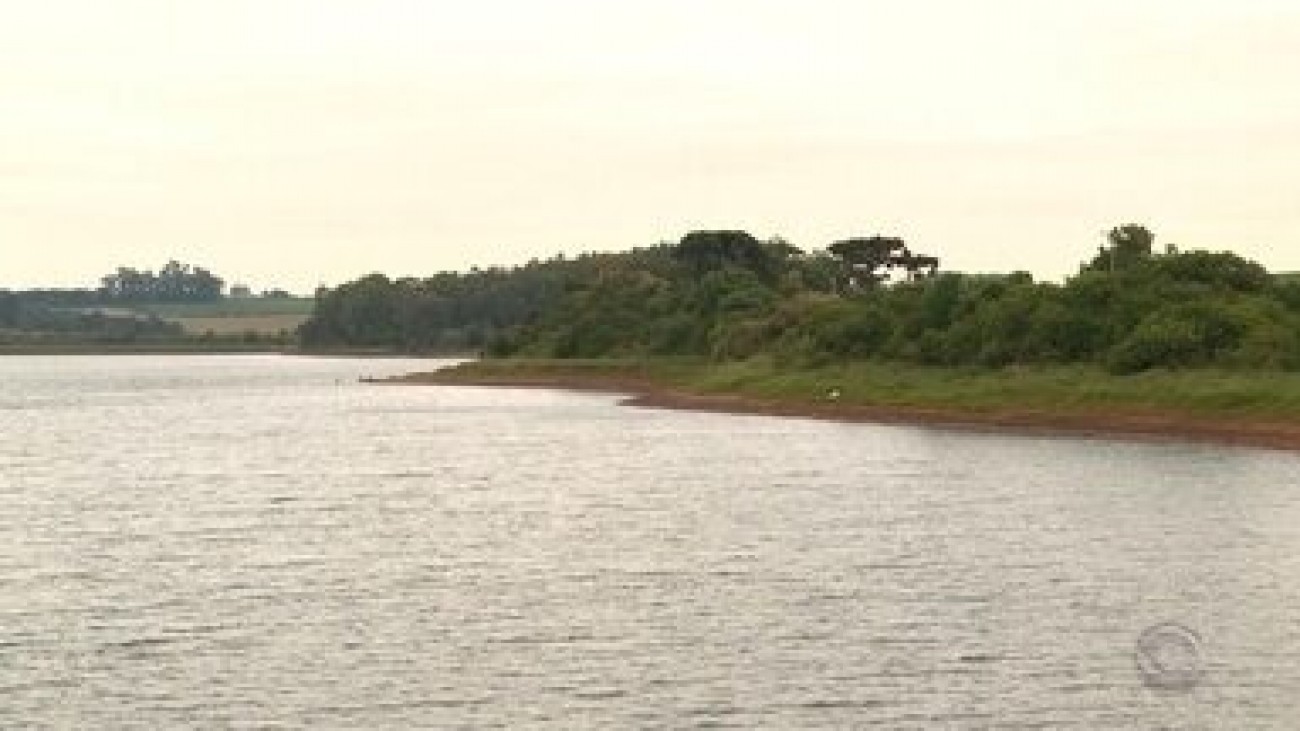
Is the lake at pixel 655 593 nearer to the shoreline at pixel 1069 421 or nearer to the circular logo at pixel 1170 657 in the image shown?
the circular logo at pixel 1170 657

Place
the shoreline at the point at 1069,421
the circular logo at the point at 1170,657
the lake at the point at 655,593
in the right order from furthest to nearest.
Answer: the shoreline at the point at 1069,421 < the circular logo at the point at 1170,657 < the lake at the point at 655,593

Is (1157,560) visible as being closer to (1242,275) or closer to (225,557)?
(225,557)

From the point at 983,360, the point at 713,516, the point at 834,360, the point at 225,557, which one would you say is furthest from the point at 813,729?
the point at 834,360

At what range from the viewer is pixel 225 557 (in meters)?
65.8

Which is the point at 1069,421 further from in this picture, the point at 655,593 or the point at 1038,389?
the point at 655,593

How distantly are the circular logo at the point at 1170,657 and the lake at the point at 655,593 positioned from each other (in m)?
0.23

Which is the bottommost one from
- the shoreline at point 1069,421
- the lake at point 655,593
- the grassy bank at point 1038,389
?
the lake at point 655,593

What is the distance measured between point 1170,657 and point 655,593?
625 inches

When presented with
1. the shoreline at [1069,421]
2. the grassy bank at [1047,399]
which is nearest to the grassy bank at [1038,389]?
the grassy bank at [1047,399]

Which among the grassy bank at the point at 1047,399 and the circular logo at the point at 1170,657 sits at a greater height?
the grassy bank at the point at 1047,399

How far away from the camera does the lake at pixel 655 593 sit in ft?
137

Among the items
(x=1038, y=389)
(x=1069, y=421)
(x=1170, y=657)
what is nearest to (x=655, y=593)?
(x=1170, y=657)

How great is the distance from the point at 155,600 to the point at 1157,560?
2999 cm

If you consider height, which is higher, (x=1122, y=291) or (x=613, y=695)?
(x=1122, y=291)
